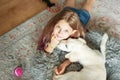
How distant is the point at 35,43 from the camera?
1586 mm

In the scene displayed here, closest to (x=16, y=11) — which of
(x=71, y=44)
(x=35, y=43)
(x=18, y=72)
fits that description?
(x=35, y=43)

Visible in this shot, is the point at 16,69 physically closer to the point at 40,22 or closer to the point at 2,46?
the point at 2,46

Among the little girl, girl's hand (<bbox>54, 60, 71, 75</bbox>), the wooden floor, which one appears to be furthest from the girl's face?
the wooden floor

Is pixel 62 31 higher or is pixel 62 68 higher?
pixel 62 31

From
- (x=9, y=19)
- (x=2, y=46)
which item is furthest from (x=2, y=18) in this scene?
(x=2, y=46)

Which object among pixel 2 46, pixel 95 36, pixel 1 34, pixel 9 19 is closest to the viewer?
pixel 95 36

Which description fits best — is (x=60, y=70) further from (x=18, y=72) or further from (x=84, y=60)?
(x=18, y=72)

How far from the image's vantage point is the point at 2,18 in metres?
1.89

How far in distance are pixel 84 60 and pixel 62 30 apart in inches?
8.0

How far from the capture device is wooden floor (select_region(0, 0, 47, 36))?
1826 millimetres

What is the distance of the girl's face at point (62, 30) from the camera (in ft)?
4.11

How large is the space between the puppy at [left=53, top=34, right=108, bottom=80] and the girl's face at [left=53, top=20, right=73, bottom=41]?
33mm

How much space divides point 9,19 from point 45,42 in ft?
2.11

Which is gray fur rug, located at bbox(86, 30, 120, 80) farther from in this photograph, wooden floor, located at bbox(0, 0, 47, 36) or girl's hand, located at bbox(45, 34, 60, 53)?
wooden floor, located at bbox(0, 0, 47, 36)
